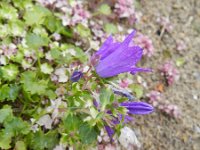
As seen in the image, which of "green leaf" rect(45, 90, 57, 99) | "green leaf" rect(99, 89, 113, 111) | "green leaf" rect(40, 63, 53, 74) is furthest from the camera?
"green leaf" rect(40, 63, 53, 74)

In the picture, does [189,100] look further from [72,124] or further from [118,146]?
[72,124]

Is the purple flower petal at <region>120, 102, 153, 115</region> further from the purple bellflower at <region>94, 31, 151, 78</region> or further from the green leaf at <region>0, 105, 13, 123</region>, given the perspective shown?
the green leaf at <region>0, 105, 13, 123</region>

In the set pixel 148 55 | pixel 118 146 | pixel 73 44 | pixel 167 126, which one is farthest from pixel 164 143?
pixel 73 44

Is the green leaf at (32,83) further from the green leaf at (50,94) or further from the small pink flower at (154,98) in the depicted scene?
the small pink flower at (154,98)

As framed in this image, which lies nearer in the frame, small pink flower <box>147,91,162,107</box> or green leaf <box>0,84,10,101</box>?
green leaf <box>0,84,10,101</box>

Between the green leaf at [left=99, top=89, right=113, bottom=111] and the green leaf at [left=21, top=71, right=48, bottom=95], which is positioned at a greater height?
the green leaf at [left=21, top=71, right=48, bottom=95]

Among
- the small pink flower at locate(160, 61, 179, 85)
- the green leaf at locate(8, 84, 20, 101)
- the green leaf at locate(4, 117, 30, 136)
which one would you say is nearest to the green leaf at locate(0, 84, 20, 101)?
the green leaf at locate(8, 84, 20, 101)

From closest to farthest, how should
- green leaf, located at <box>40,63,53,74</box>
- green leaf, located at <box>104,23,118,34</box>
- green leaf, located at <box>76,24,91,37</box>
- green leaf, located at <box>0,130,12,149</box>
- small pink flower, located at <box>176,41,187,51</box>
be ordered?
green leaf, located at <box>0,130,12,149</box>
green leaf, located at <box>40,63,53,74</box>
green leaf, located at <box>76,24,91,37</box>
green leaf, located at <box>104,23,118,34</box>
small pink flower, located at <box>176,41,187,51</box>

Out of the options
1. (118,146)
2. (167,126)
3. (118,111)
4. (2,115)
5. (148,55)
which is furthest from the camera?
(148,55)

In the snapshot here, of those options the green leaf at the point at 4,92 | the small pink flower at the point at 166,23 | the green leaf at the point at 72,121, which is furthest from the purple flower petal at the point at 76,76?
the small pink flower at the point at 166,23
